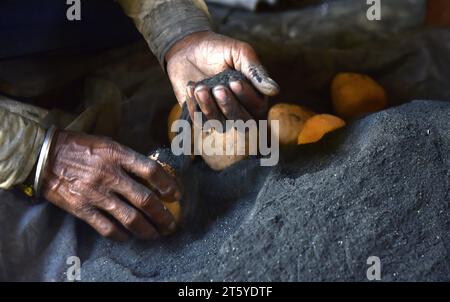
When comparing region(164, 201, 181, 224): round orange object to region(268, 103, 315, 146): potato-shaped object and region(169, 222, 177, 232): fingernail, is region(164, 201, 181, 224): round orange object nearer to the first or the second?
region(169, 222, 177, 232): fingernail

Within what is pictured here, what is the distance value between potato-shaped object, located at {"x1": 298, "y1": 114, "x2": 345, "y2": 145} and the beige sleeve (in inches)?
17.0

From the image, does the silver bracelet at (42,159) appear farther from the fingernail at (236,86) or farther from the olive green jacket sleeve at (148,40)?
the fingernail at (236,86)

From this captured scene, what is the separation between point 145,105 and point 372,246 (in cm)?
58

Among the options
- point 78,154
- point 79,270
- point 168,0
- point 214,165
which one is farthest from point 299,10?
point 79,270

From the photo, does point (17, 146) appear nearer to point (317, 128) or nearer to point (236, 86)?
point (236, 86)

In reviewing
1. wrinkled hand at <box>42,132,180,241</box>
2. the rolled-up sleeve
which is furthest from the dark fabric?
wrinkled hand at <box>42,132,180,241</box>

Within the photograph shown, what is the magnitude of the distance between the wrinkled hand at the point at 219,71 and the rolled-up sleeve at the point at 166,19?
0.08 feet

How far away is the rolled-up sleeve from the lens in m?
1.15

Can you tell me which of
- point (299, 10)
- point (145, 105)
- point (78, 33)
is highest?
point (78, 33)

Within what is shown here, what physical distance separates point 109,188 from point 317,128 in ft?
1.24

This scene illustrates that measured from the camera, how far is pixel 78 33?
48.7 inches

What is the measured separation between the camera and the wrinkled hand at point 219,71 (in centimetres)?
90

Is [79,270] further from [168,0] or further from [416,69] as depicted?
[416,69]

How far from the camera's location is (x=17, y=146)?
0.90m
